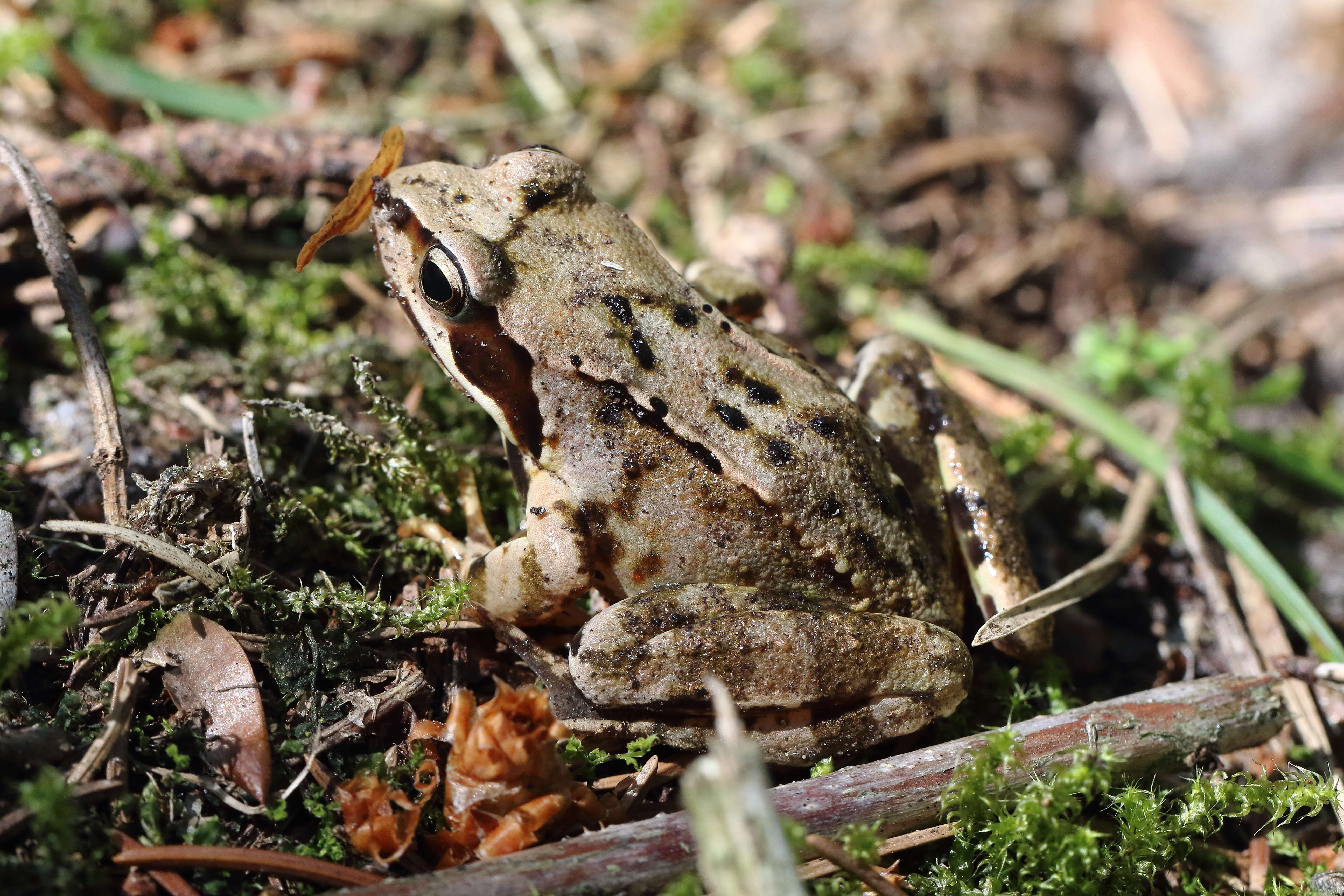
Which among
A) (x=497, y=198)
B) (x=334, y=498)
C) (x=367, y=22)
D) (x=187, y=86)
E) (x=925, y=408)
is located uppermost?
(x=367, y=22)

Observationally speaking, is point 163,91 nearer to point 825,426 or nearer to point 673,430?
point 673,430

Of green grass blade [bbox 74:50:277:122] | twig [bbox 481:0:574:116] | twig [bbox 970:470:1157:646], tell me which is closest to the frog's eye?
twig [bbox 970:470:1157:646]

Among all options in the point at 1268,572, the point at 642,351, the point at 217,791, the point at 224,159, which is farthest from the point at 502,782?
the point at 1268,572

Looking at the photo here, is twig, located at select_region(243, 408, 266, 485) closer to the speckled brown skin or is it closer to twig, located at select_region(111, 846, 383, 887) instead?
the speckled brown skin

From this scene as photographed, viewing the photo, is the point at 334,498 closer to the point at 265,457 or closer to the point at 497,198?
the point at 265,457

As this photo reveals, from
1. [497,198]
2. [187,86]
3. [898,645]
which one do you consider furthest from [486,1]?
[898,645]

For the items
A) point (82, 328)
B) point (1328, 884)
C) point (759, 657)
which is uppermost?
point (82, 328)

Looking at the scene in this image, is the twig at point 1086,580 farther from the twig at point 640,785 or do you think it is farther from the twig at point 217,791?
the twig at point 217,791
